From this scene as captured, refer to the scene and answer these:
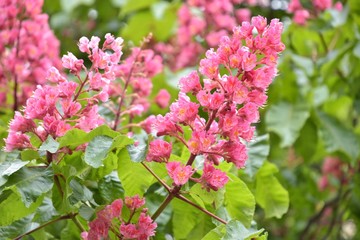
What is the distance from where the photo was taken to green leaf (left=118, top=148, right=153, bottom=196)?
129 centimetres

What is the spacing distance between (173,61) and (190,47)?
319 millimetres

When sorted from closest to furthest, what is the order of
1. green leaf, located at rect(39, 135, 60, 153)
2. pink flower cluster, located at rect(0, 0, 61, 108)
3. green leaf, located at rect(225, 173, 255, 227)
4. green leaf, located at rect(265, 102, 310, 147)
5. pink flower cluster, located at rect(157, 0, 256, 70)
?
green leaf, located at rect(39, 135, 60, 153)
green leaf, located at rect(225, 173, 255, 227)
pink flower cluster, located at rect(0, 0, 61, 108)
green leaf, located at rect(265, 102, 310, 147)
pink flower cluster, located at rect(157, 0, 256, 70)

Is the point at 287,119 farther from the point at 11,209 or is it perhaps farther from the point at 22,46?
the point at 11,209

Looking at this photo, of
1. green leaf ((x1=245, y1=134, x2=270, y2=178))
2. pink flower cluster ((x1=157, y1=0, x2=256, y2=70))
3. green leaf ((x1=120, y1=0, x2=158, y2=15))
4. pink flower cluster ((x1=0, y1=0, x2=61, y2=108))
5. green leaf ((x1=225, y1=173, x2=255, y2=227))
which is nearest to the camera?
green leaf ((x1=225, y1=173, x2=255, y2=227))

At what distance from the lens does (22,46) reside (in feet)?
6.34

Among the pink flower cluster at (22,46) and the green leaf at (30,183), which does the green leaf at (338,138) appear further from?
the green leaf at (30,183)

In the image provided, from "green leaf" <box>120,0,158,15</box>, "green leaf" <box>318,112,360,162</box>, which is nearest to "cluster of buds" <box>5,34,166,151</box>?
"green leaf" <box>318,112,360,162</box>

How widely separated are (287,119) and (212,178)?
1202 mm

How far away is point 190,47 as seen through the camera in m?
2.68

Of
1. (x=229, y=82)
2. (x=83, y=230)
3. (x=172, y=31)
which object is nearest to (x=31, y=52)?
(x=83, y=230)

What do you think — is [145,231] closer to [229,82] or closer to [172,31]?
[229,82]

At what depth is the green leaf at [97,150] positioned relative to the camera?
1.19 m

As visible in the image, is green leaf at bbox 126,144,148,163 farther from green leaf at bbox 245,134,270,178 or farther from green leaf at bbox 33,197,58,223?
green leaf at bbox 245,134,270,178

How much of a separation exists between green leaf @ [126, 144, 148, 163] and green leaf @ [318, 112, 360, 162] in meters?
1.28
